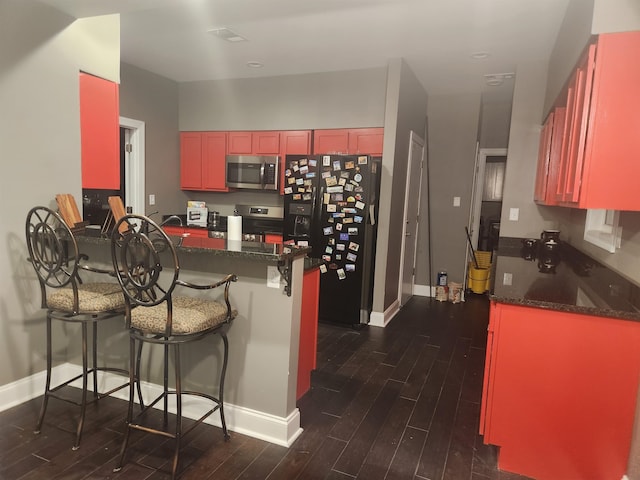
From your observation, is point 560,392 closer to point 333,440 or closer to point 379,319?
point 333,440

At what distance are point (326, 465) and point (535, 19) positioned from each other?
3244 mm

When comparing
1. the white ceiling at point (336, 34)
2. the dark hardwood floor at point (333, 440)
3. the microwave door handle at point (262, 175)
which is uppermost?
the white ceiling at point (336, 34)

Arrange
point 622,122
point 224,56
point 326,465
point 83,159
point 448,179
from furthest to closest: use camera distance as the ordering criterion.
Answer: point 448,179
point 224,56
point 83,159
point 326,465
point 622,122

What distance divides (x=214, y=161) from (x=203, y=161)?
155 mm

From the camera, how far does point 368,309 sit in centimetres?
419

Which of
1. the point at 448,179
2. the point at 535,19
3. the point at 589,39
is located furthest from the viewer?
the point at 448,179

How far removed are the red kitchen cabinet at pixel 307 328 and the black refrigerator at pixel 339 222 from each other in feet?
4.86

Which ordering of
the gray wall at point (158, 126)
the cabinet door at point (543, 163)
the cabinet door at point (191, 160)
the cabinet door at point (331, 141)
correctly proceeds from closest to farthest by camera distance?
the cabinet door at point (543, 163), the cabinet door at point (331, 141), the gray wall at point (158, 126), the cabinet door at point (191, 160)

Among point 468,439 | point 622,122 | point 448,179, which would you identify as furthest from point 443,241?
point 622,122

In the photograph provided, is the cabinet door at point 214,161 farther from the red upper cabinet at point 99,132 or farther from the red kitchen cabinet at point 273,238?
the red upper cabinet at point 99,132

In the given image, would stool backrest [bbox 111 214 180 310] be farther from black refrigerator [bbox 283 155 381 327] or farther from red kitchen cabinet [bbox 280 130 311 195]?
red kitchen cabinet [bbox 280 130 311 195]

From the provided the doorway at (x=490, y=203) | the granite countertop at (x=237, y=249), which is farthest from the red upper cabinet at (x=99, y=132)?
the doorway at (x=490, y=203)

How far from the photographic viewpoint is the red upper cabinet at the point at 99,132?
2.76m

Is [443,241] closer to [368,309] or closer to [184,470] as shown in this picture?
[368,309]
